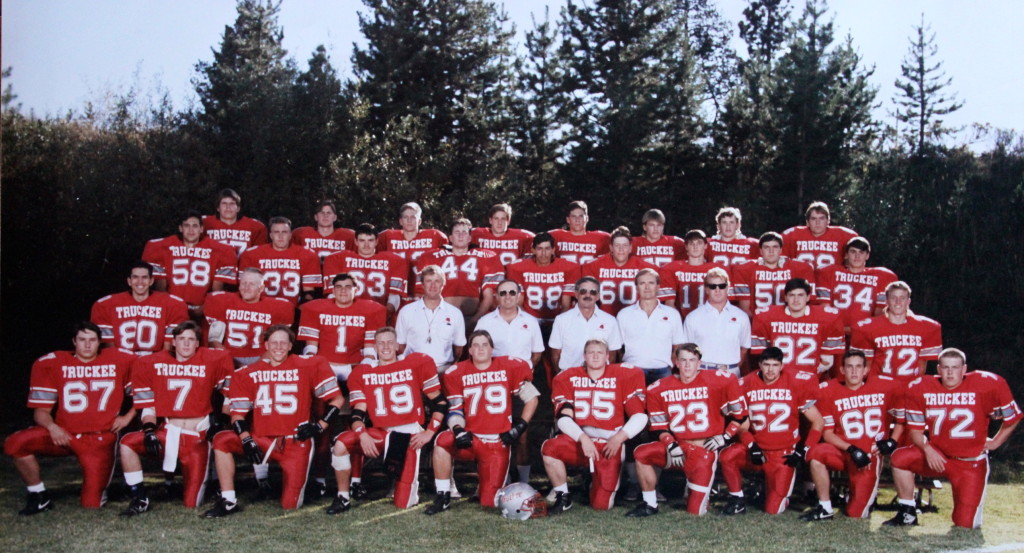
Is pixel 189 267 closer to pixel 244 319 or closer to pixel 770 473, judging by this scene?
pixel 244 319

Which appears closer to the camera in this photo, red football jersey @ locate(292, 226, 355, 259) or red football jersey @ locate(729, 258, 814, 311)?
red football jersey @ locate(729, 258, 814, 311)

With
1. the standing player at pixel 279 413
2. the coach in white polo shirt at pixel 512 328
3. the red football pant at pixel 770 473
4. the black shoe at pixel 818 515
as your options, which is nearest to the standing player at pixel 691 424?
the red football pant at pixel 770 473

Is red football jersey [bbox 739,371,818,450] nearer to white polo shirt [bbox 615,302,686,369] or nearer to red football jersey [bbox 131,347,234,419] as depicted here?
white polo shirt [bbox 615,302,686,369]

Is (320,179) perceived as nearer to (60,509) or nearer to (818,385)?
(60,509)

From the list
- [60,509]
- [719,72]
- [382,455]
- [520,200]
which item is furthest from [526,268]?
[719,72]

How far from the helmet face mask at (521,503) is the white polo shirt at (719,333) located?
76.5 inches

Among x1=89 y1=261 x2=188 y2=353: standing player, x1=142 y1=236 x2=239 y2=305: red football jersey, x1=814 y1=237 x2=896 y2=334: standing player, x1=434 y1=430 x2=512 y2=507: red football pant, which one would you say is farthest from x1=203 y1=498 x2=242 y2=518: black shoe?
x1=814 y1=237 x2=896 y2=334: standing player

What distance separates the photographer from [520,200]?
20453 millimetres

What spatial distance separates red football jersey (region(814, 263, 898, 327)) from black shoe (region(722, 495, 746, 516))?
2.52m

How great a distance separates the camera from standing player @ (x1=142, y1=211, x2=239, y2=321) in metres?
8.58

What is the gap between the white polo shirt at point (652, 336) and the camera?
762cm

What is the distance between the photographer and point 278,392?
712cm

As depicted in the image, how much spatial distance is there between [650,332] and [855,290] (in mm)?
2348

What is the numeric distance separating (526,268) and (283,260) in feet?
7.74
